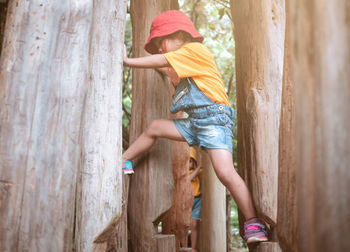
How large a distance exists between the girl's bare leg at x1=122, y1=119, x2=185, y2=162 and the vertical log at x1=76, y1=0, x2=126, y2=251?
792 millimetres

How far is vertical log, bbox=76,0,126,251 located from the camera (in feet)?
5.60

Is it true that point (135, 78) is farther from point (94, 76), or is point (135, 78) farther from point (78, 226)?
point (78, 226)

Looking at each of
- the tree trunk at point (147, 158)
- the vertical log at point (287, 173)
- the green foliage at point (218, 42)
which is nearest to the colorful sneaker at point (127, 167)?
the tree trunk at point (147, 158)

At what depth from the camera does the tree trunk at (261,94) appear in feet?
7.93

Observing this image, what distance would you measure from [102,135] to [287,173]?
888 mm

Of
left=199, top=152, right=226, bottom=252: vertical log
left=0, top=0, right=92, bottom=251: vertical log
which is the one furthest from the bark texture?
left=199, top=152, right=226, bottom=252: vertical log

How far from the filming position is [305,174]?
1.07 m

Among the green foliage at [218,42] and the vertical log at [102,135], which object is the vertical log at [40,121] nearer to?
the vertical log at [102,135]

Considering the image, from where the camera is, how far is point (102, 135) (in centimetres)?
181

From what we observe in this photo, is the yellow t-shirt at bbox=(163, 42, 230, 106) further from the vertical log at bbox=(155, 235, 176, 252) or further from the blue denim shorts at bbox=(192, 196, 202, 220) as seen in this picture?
the blue denim shorts at bbox=(192, 196, 202, 220)

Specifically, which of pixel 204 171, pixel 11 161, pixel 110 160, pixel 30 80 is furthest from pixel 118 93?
pixel 204 171

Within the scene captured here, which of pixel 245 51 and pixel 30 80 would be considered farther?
pixel 245 51

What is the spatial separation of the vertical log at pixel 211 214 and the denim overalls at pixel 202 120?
2.10 metres

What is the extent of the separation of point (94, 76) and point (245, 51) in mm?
1316
